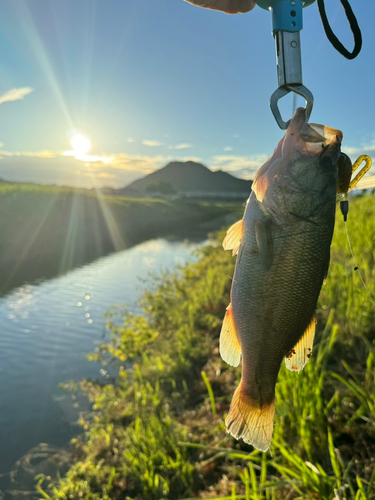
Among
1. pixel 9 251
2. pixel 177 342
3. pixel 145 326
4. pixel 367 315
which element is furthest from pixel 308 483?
pixel 9 251

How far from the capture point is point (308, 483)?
2.34 metres

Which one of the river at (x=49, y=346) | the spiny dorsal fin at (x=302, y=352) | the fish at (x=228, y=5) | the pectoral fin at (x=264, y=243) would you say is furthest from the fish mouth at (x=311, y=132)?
the river at (x=49, y=346)

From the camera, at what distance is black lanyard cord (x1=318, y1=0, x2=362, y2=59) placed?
1.39 m

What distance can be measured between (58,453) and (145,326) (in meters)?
2.62

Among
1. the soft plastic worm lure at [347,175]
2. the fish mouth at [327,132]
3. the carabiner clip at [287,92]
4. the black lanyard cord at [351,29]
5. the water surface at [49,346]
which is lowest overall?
the water surface at [49,346]

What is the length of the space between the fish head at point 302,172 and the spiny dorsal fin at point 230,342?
0.43m

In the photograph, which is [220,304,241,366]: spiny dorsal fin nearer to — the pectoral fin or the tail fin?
the tail fin

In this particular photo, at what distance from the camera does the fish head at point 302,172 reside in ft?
4.11

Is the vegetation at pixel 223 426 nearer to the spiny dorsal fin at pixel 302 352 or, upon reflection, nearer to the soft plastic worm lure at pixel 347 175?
the spiny dorsal fin at pixel 302 352

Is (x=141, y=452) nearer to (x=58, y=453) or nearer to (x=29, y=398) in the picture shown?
(x=58, y=453)

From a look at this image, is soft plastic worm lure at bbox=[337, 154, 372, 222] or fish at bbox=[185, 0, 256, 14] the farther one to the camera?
fish at bbox=[185, 0, 256, 14]

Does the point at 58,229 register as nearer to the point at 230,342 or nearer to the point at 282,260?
the point at 230,342

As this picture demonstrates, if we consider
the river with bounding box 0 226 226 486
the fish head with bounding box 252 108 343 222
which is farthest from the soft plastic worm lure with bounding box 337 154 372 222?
the river with bounding box 0 226 226 486

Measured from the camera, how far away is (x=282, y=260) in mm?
1265
